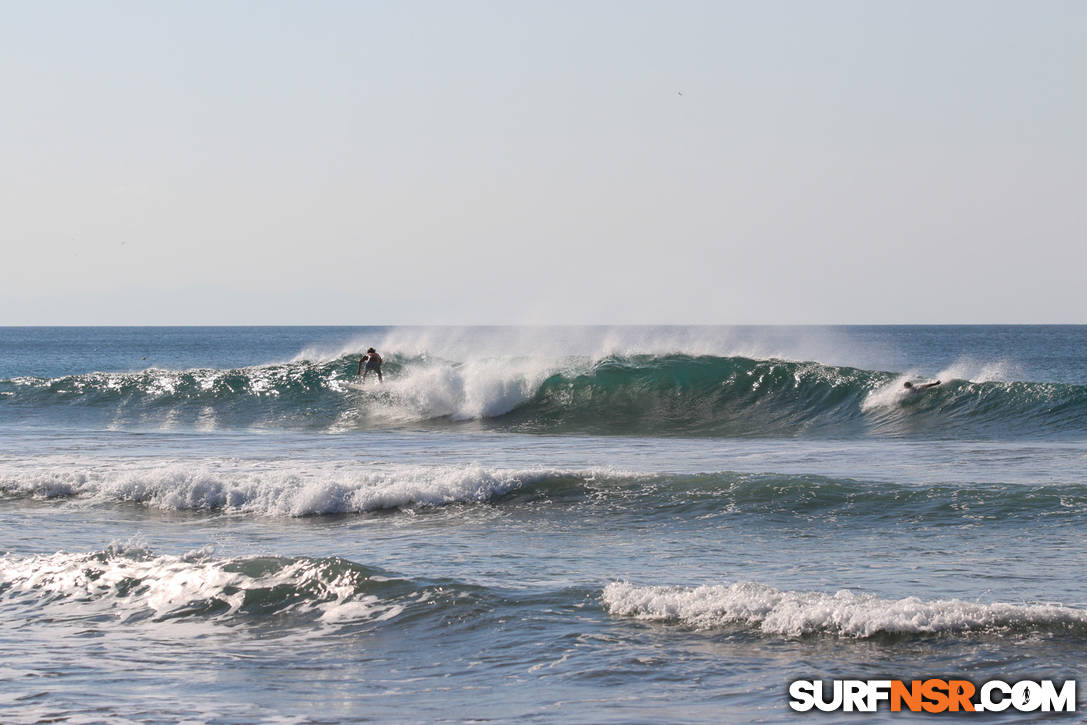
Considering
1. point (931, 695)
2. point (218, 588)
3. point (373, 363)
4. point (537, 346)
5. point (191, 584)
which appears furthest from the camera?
point (537, 346)

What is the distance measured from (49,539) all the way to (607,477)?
7.04 meters

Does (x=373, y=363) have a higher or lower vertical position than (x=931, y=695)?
higher

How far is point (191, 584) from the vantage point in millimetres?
10352

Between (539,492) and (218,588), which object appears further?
(539,492)

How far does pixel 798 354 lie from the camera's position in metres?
41.0

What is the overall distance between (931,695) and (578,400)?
73.5ft

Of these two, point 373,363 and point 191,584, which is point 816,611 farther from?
point 373,363

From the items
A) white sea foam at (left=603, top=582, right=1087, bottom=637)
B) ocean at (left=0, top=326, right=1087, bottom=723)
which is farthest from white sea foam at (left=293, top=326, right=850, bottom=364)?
white sea foam at (left=603, top=582, right=1087, bottom=637)

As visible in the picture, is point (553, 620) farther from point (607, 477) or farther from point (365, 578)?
point (607, 477)

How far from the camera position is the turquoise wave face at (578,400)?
25.4 m

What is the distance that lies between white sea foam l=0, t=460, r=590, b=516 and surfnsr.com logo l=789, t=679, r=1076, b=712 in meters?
8.22

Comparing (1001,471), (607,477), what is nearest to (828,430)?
(1001,471)

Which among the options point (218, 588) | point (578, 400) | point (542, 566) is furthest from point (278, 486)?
point (578, 400)

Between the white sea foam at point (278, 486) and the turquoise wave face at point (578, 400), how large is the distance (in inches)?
409
